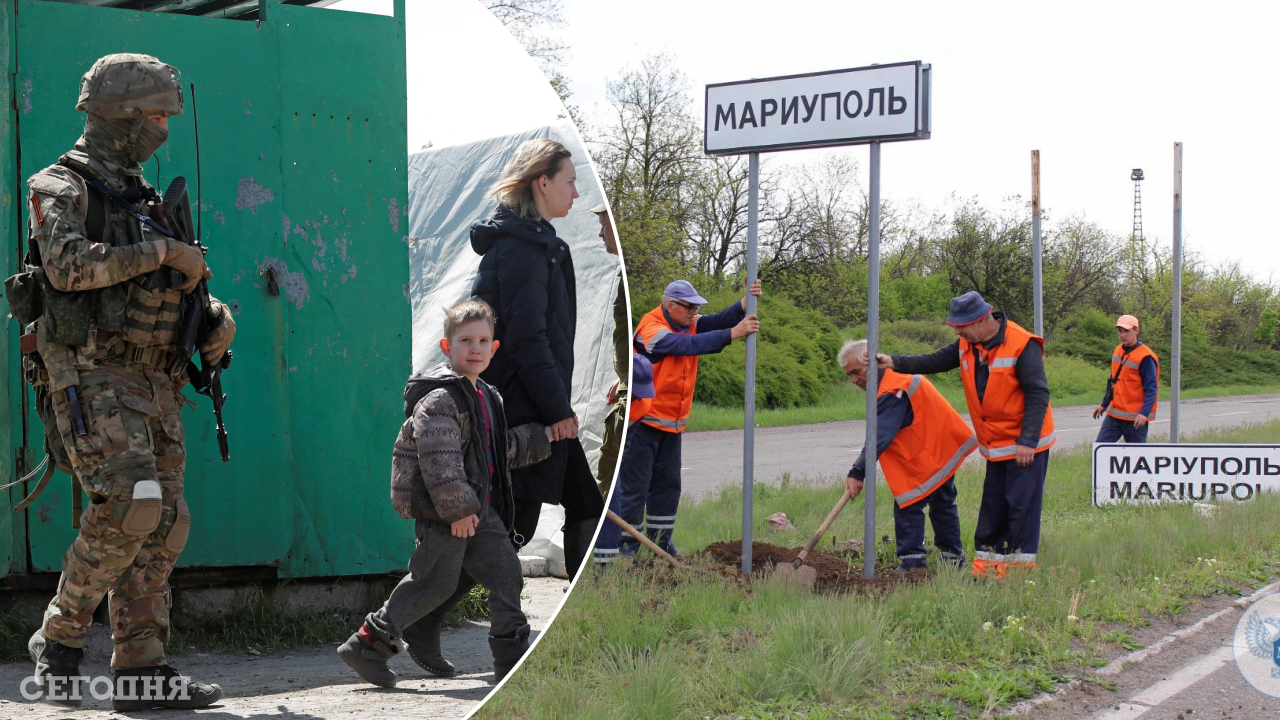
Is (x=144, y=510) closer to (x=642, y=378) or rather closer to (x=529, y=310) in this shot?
(x=529, y=310)

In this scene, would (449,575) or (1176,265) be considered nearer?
(449,575)

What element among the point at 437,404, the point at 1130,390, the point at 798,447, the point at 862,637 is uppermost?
the point at 437,404

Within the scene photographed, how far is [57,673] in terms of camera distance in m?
1.52

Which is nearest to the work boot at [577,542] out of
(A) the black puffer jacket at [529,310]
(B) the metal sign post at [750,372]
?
(A) the black puffer jacket at [529,310]

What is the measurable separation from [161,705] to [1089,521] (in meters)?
8.57

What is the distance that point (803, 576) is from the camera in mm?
6223

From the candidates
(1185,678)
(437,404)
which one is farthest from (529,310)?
(1185,678)

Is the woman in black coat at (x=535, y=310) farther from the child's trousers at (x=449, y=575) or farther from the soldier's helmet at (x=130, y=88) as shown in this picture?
the soldier's helmet at (x=130, y=88)

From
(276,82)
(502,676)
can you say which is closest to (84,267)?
(276,82)

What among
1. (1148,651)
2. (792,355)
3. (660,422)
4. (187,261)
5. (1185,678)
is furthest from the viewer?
(792,355)

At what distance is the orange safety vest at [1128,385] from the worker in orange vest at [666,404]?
20.3 feet

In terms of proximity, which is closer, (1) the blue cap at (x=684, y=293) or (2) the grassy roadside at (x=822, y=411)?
(1) the blue cap at (x=684, y=293)

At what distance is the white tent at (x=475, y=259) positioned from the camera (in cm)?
141

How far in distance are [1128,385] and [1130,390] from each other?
0.06 metres
